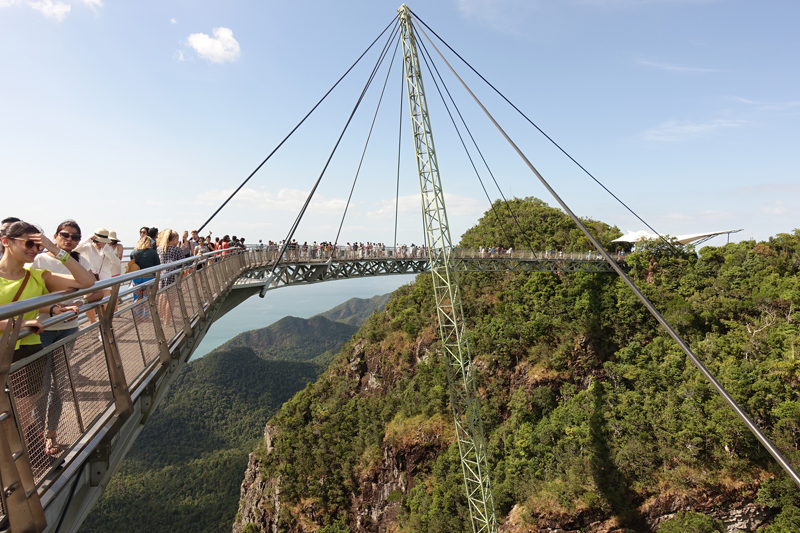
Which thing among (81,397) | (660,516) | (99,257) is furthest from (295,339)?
(81,397)

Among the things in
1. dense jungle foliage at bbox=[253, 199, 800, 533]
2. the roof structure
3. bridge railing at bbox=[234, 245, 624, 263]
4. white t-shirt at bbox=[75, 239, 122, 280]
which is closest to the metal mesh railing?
white t-shirt at bbox=[75, 239, 122, 280]

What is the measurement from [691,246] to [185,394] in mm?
111946

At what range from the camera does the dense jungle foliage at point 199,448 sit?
5450 cm

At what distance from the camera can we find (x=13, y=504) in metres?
1.76

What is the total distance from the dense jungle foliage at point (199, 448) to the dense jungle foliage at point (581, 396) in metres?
26.1

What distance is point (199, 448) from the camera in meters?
77.7

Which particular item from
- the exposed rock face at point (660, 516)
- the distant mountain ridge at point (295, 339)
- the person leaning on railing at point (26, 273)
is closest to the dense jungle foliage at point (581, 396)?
the exposed rock face at point (660, 516)

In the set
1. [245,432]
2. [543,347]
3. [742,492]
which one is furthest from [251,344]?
[742,492]

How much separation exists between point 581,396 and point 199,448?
270 feet

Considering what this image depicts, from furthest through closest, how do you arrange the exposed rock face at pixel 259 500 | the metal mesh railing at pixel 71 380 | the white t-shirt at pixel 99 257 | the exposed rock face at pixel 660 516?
the exposed rock face at pixel 259 500
the exposed rock face at pixel 660 516
the white t-shirt at pixel 99 257
the metal mesh railing at pixel 71 380

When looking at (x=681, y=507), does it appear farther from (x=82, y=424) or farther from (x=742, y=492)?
(x=82, y=424)

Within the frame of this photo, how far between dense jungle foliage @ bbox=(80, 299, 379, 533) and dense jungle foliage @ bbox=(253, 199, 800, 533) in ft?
85.5

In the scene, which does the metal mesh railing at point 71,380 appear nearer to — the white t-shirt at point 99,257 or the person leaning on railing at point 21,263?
the person leaning on railing at point 21,263

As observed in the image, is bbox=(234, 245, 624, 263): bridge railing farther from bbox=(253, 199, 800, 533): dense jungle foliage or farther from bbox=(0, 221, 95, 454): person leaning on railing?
bbox=(0, 221, 95, 454): person leaning on railing
